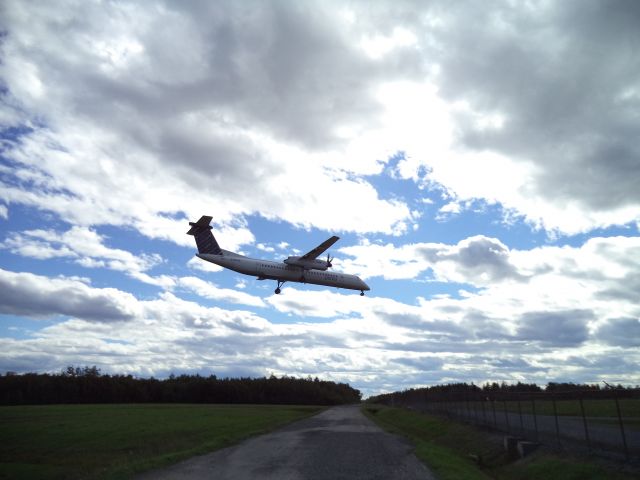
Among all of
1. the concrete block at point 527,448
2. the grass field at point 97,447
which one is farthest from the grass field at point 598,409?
the grass field at point 97,447

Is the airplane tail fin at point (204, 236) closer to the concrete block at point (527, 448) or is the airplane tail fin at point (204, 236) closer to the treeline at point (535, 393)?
the treeline at point (535, 393)

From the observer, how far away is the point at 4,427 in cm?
5041

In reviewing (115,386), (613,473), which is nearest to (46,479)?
(613,473)

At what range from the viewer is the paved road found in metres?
18.3

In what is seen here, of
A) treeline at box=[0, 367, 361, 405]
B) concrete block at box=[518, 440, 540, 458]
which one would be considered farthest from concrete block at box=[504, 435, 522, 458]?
treeline at box=[0, 367, 361, 405]

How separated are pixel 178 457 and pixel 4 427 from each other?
37325mm

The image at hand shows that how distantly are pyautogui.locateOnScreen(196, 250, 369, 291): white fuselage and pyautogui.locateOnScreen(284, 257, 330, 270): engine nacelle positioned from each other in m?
0.42

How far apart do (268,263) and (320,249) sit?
4831 mm

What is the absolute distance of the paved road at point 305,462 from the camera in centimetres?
1831

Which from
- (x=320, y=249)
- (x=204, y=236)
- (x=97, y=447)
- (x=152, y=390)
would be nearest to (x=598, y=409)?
(x=320, y=249)

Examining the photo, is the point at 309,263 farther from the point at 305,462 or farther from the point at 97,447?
the point at 305,462

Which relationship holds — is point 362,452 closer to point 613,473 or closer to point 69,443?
point 613,473

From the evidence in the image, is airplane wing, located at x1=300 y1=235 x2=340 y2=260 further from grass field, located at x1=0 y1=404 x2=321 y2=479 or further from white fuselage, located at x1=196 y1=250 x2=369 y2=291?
grass field, located at x1=0 y1=404 x2=321 y2=479

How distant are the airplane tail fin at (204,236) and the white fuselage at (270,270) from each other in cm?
47
